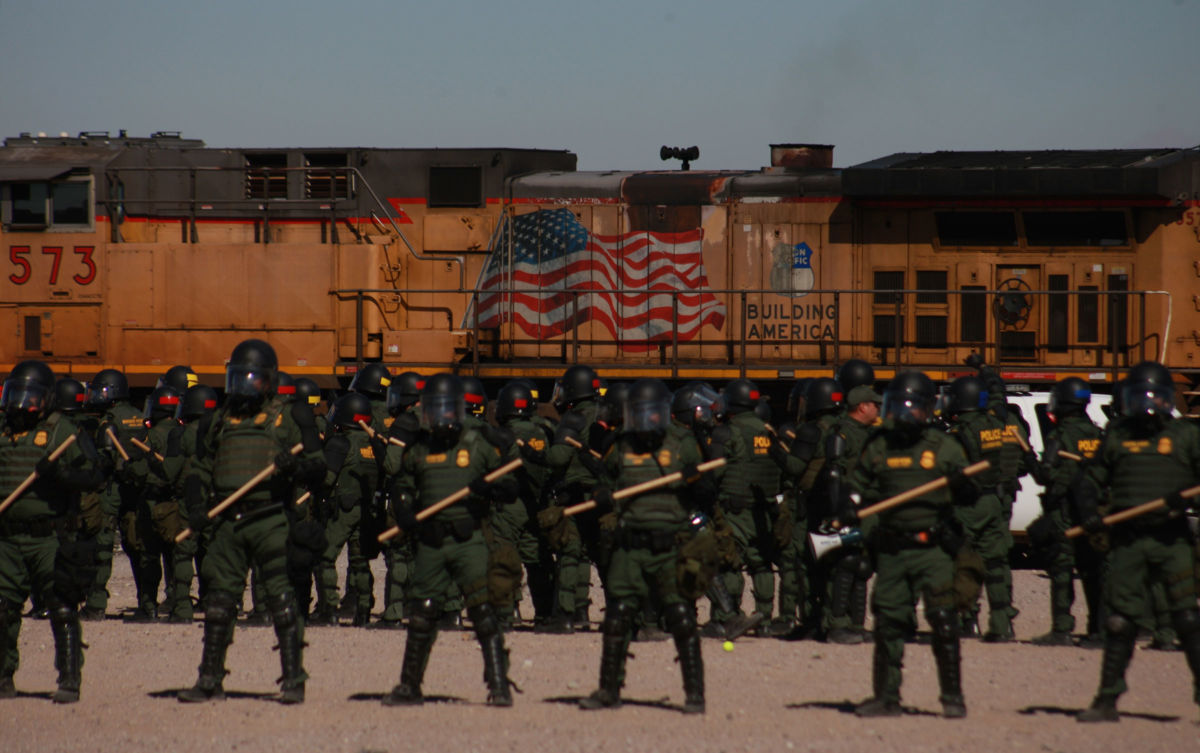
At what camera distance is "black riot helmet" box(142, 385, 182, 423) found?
12945mm

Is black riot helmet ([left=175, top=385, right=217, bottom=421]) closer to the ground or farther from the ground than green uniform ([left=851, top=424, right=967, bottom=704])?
farther from the ground

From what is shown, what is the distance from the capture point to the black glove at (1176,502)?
7.80 m

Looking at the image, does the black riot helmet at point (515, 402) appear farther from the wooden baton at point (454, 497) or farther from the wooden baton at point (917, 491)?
the wooden baton at point (917, 491)

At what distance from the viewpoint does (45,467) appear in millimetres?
8555

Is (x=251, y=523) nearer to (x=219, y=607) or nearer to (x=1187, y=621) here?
(x=219, y=607)

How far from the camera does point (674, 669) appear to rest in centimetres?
975

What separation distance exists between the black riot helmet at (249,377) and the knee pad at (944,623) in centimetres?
425

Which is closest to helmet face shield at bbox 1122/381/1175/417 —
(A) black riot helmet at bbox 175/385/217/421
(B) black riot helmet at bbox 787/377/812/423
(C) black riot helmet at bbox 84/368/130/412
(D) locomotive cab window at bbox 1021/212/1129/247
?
(B) black riot helmet at bbox 787/377/812/423

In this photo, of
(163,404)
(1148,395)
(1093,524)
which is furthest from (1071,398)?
(163,404)

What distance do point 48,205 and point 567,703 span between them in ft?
43.9

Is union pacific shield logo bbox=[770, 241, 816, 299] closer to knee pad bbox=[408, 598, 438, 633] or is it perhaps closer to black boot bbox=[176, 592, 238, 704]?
knee pad bbox=[408, 598, 438, 633]

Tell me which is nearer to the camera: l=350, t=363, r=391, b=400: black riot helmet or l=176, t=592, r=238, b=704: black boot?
l=176, t=592, r=238, b=704: black boot

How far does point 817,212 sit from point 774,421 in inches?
116

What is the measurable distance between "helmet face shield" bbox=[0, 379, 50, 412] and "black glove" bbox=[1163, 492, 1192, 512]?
682 cm
